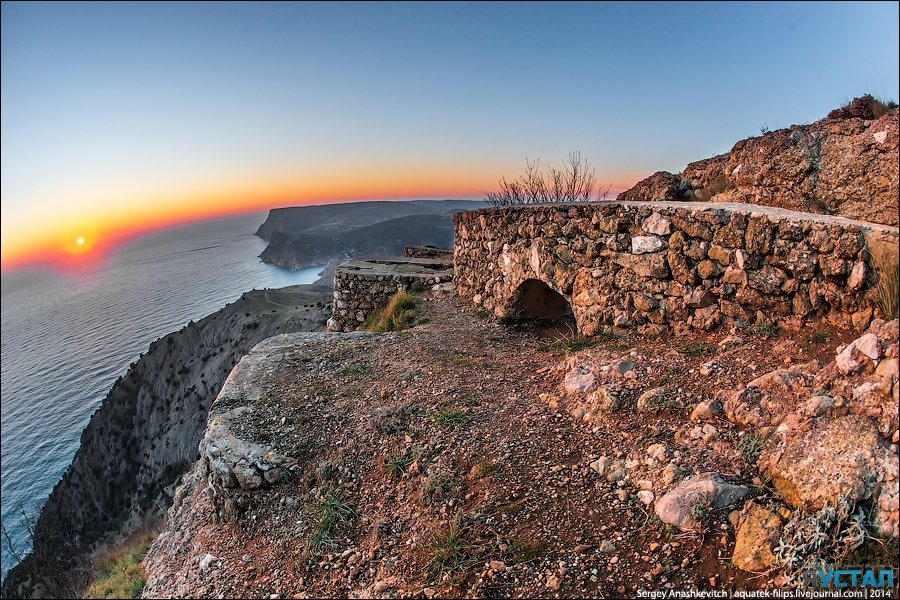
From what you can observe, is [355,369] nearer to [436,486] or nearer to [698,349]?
[436,486]

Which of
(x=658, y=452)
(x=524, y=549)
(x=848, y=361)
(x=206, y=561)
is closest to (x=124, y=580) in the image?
(x=206, y=561)

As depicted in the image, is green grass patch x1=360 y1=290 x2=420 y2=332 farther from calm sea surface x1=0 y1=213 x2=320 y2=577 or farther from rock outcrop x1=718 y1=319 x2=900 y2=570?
calm sea surface x1=0 y1=213 x2=320 y2=577

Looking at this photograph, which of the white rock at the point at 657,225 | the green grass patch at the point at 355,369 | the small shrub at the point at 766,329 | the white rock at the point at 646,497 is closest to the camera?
the white rock at the point at 646,497

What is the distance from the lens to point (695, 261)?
5.36 meters

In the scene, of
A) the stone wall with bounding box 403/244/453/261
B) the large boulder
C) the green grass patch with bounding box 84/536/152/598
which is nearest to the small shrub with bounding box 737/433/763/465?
the large boulder

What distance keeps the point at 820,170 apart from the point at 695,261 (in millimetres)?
2030

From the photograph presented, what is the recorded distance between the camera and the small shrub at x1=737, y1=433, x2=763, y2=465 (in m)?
3.38

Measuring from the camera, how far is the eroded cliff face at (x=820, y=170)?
4926 mm

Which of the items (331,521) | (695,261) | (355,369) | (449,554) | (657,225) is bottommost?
(331,521)

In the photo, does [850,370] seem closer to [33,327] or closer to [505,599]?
[505,599]

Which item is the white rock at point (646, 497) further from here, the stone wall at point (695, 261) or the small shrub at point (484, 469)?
the stone wall at point (695, 261)

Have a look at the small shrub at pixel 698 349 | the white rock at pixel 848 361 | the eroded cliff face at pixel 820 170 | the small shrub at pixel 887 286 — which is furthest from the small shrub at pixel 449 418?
the eroded cliff face at pixel 820 170

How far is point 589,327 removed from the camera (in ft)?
20.9

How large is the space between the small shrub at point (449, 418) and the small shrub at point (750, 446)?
8.43ft
